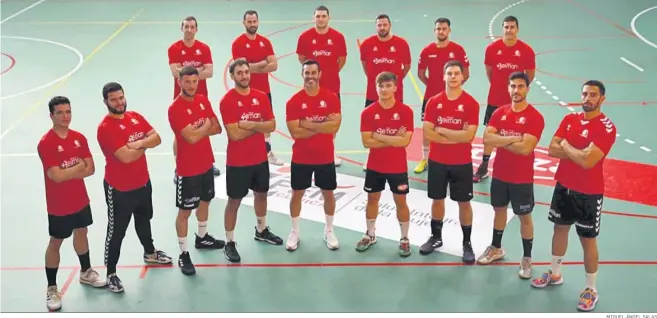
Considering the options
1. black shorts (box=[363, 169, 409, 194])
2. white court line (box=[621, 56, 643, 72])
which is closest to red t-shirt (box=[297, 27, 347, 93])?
black shorts (box=[363, 169, 409, 194])

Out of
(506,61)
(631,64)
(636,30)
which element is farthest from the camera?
(636,30)

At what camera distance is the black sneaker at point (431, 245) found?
8.31 m

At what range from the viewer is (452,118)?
764 centimetres

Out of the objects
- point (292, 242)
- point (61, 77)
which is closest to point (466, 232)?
point (292, 242)

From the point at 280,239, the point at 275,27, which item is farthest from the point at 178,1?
the point at 280,239

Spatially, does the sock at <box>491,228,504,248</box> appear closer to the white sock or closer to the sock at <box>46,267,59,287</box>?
the white sock

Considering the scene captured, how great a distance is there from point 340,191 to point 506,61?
306 cm

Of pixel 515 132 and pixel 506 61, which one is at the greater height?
pixel 506 61

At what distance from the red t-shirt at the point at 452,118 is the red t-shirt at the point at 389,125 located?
26cm

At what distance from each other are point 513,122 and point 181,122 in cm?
365

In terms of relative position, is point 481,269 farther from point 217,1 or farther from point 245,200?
point 217,1

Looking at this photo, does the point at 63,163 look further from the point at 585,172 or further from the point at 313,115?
the point at 585,172

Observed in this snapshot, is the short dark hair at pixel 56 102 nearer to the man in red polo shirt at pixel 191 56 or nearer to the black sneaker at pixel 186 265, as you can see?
Answer: the black sneaker at pixel 186 265

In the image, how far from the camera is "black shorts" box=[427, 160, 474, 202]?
7.81 meters
